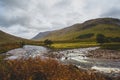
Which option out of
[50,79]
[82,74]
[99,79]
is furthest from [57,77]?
[99,79]

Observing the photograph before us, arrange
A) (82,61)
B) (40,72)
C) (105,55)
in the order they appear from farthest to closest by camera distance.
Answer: (105,55) → (82,61) → (40,72)

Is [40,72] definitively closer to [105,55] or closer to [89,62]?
[89,62]

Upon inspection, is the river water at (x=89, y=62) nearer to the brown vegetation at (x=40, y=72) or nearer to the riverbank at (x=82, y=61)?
the riverbank at (x=82, y=61)

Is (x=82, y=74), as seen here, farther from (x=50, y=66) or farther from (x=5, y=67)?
(x=5, y=67)

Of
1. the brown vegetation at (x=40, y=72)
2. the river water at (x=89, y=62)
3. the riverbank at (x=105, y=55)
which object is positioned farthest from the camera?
the riverbank at (x=105, y=55)

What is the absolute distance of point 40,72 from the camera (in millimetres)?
12039

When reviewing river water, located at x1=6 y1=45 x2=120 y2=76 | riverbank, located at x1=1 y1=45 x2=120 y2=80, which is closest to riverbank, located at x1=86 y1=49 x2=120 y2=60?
riverbank, located at x1=1 y1=45 x2=120 y2=80

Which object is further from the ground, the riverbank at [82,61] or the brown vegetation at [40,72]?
the brown vegetation at [40,72]

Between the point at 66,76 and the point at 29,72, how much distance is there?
1979 mm

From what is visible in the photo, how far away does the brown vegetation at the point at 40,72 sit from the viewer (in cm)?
1119

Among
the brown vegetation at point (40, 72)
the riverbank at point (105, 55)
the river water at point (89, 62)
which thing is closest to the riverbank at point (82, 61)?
the river water at point (89, 62)

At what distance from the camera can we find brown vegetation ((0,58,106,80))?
11.2 metres

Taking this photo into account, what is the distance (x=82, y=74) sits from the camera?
1123 centimetres

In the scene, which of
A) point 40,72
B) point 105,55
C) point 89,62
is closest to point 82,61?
point 89,62
